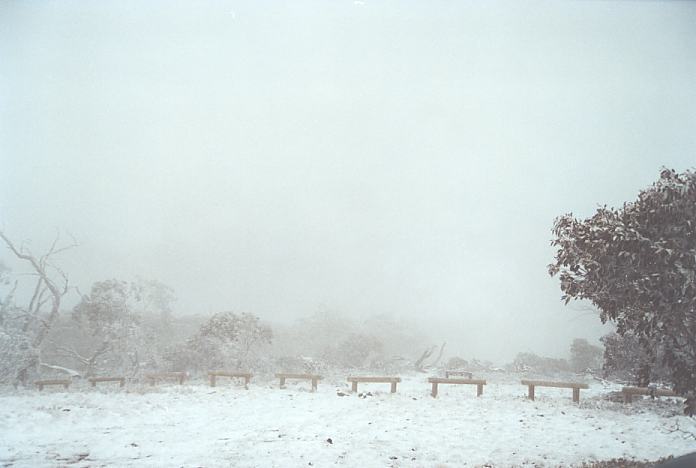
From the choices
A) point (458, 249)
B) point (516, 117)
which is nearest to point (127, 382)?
point (458, 249)

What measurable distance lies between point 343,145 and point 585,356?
64.9 feet

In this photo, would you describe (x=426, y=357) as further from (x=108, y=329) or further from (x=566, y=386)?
(x=108, y=329)

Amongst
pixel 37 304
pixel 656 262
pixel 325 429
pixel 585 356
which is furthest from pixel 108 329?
pixel 585 356

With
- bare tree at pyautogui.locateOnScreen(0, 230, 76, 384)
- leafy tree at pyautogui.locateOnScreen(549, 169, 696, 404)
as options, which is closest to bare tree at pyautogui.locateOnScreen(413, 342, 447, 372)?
leafy tree at pyautogui.locateOnScreen(549, 169, 696, 404)

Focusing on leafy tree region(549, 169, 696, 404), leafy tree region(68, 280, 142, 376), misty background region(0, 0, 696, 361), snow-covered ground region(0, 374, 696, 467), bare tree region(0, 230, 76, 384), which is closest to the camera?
leafy tree region(549, 169, 696, 404)

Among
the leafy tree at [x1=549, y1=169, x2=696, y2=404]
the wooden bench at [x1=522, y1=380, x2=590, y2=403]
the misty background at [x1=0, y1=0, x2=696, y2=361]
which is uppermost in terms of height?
the misty background at [x1=0, y1=0, x2=696, y2=361]

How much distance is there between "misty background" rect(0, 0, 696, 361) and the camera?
16.6 metres

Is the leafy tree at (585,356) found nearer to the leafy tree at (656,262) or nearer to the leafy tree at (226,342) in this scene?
the leafy tree at (226,342)

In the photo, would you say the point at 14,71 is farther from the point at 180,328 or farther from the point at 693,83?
the point at 693,83

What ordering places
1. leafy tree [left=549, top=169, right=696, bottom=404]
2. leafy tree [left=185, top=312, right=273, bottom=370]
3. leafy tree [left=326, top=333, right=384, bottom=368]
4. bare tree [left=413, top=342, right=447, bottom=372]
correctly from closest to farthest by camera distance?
leafy tree [left=549, top=169, right=696, bottom=404]
leafy tree [left=185, top=312, right=273, bottom=370]
leafy tree [left=326, top=333, right=384, bottom=368]
bare tree [left=413, top=342, right=447, bottom=372]

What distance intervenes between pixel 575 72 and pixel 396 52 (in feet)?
32.6

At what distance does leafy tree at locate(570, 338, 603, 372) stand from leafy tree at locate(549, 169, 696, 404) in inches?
598

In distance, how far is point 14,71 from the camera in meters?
16.5

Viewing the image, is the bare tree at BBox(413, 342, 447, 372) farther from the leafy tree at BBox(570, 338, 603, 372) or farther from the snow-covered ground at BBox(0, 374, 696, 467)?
the snow-covered ground at BBox(0, 374, 696, 467)
